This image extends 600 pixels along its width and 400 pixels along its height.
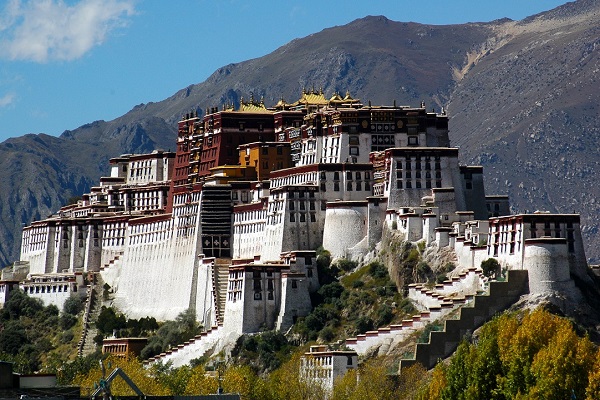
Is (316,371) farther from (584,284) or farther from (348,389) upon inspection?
(584,284)

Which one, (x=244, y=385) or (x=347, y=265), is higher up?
(x=347, y=265)

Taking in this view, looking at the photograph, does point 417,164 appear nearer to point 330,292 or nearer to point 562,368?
point 330,292

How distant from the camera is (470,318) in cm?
14700

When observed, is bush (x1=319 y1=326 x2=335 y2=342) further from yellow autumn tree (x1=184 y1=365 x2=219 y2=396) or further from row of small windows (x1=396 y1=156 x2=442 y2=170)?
yellow autumn tree (x1=184 y1=365 x2=219 y2=396)

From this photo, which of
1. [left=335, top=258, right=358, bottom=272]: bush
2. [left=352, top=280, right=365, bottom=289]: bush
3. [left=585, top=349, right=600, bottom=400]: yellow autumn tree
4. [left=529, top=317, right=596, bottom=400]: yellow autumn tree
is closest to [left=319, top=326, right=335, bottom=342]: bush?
[left=352, top=280, right=365, bottom=289]: bush

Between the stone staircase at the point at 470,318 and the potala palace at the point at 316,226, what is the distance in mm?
739

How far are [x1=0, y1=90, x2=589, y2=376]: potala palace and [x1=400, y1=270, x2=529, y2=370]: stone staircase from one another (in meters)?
0.74

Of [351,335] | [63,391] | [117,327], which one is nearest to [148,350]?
[117,327]

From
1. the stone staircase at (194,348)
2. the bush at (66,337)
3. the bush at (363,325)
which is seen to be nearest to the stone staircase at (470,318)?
the bush at (363,325)

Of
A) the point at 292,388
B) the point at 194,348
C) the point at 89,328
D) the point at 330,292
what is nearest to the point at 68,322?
the point at 89,328

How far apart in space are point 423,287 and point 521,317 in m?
16.2

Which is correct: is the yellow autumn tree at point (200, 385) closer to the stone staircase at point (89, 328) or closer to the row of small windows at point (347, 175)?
the row of small windows at point (347, 175)

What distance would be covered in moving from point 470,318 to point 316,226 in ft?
102

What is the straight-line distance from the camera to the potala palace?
152m
